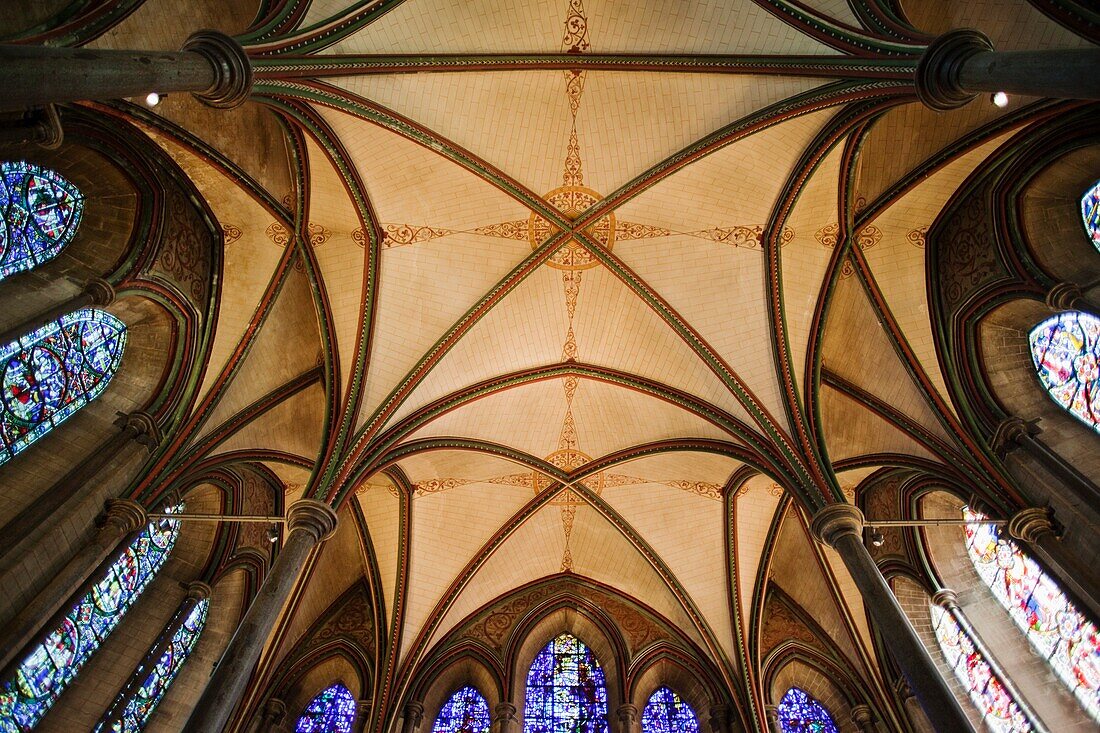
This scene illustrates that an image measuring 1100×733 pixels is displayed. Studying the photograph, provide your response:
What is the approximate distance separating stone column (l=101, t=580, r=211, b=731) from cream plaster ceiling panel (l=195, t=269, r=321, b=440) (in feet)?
8.86

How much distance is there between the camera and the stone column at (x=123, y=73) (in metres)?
5.50

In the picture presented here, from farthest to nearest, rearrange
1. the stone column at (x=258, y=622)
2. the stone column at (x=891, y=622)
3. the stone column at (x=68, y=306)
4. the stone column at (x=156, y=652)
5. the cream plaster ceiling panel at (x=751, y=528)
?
the cream plaster ceiling panel at (x=751, y=528) < the stone column at (x=156, y=652) < the stone column at (x=68, y=306) < the stone column at (x=258, y=622) < the stone column at (x=891, y=622)

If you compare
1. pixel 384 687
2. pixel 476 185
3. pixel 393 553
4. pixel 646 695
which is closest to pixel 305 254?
pixel 476 185

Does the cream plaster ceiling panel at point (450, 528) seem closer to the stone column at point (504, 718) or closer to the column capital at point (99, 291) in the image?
the stone column at point (504, 718)

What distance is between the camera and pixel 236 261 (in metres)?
12.5

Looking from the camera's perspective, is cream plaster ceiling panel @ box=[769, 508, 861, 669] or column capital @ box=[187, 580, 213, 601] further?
cream plaster ceiling panel @ box=[769, 508, 861, 669]

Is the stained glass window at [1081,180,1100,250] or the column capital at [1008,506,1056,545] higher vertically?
the stained glass window at [1081,180,1100,250]

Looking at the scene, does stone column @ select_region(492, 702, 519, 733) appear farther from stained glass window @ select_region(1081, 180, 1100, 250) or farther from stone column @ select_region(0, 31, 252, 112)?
stained glass window @ select_region(1081, 180, 1100, 250)

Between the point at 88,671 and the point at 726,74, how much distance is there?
11.7 meters

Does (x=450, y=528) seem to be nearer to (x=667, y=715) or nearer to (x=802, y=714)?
(x=667, y=715)

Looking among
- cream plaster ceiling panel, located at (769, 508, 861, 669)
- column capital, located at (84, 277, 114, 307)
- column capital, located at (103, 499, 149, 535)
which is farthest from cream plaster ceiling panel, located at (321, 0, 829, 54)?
cream plaster ceiling panel, located at (769, 508, 861, 669)

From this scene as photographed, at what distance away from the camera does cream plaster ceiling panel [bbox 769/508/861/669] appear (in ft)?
46.6

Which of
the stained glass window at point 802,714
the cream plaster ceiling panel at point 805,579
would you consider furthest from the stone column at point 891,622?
the stained glass window at point 802,714

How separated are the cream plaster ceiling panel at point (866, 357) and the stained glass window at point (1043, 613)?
6.82 feet
